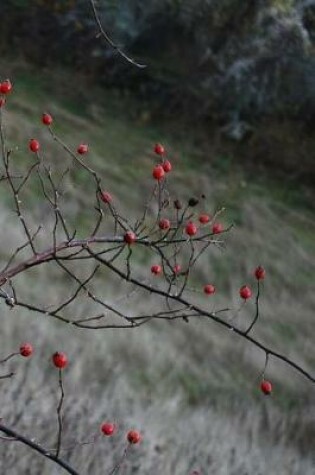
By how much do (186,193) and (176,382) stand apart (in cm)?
194

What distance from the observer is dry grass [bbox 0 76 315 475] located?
3.59m

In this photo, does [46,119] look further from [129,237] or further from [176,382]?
[176,382]

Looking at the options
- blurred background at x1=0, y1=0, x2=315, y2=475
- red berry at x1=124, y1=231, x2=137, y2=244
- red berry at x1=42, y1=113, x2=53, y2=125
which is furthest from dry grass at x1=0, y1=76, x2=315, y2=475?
red berry at x1=124, y1=231, x2=137, y2=244

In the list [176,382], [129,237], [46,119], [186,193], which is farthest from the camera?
[186,193]

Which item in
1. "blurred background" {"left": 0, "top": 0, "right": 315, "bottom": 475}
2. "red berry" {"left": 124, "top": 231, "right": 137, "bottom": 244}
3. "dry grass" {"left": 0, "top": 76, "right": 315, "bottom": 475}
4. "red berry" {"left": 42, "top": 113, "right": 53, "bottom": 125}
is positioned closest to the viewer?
"red berry" {"left": 124, "top": 231, "right": 137, "bottom": 244}

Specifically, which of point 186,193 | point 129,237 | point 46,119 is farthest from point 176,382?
point 129,237

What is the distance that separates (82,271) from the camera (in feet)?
15.0

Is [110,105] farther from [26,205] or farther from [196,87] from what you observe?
[26,205]

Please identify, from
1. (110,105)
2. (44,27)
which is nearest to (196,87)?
(110,105)

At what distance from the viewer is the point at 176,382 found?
4113 mm

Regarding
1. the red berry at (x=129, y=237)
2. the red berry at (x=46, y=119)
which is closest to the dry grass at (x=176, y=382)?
the red berry at (x=46, y=119)

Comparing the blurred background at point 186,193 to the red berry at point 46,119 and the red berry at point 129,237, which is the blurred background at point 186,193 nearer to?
the red berry at point 46,119

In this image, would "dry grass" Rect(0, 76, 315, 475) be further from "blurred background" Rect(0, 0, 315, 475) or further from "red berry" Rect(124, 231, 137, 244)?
"red berry" Rect(124, 231, 137, 244)

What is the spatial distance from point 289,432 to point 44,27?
13.9 feet
